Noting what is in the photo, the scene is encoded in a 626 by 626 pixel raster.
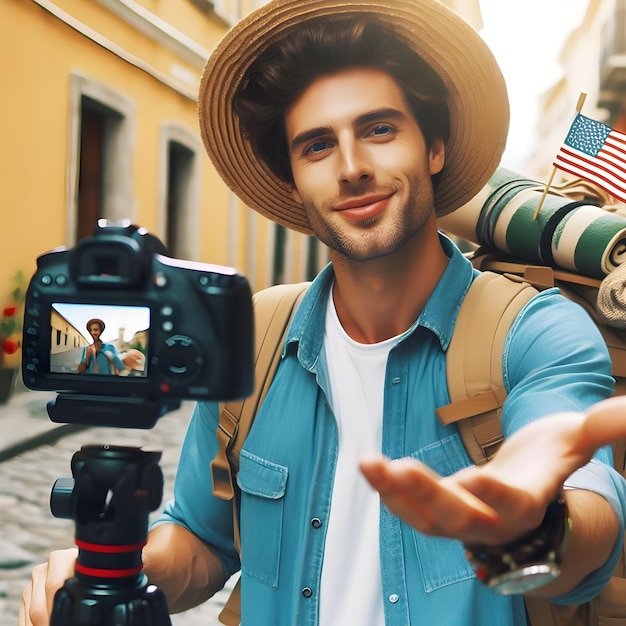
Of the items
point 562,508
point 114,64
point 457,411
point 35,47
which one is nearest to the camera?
point 562,508

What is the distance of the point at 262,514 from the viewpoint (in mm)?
679

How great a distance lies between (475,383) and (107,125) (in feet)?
3.33

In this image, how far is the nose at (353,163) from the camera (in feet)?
2.13

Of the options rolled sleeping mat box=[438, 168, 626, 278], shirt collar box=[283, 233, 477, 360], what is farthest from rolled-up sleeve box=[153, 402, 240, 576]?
rolled sleeping mat box=[438, 168, 626, 278]

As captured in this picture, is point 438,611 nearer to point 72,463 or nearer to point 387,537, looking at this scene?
point 387,537

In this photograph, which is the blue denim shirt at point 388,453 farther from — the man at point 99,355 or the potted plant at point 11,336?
the potted plant at point 11,336

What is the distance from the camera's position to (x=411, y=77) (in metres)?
0.69

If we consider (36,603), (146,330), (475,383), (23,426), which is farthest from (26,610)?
(23,426)

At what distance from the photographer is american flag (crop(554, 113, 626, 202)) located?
2.85 ft

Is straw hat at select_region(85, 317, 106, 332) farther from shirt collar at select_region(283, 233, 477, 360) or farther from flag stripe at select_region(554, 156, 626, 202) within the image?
flag stripe at select_region(554, 156, 626, 202)

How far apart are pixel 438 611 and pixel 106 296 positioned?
1.19 feet

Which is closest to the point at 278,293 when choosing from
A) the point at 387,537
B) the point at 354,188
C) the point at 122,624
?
the point at 354,188

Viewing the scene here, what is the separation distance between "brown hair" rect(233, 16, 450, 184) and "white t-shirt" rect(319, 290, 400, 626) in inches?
8.6

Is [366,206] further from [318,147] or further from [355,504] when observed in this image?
[355,504]
